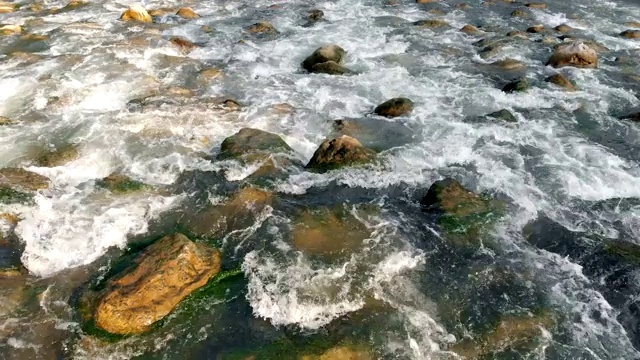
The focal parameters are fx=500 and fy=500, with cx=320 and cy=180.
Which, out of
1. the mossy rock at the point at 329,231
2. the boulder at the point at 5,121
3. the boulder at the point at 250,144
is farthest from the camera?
the boulder at the point at 5,121

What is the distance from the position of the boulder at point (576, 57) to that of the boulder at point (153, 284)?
11400mm

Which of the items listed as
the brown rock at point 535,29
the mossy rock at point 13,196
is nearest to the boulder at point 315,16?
the brown rock at point 535,29

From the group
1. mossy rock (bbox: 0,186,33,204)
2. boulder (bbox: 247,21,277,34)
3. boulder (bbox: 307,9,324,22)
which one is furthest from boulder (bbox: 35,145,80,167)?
boulder (bbox: 307,9,324,22)

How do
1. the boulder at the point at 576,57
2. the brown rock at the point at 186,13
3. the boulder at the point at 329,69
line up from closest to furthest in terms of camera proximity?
the boulder at the point at 329,69, the boulder at the point at 576,57, the brown rock at the point at 186,13

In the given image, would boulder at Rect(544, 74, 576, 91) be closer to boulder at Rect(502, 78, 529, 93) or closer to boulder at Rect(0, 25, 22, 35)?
boulder at Rect(502, 78, 529, 93)

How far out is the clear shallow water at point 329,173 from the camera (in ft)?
21.3

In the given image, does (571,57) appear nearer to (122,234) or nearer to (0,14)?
(122,234)

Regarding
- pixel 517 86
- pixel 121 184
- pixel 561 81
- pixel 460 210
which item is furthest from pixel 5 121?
pixel 561 81

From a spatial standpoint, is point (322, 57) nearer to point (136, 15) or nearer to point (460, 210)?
point (460, 210)

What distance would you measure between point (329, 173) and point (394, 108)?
3.03 meters

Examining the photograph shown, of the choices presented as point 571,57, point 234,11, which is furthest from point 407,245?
point 234,11

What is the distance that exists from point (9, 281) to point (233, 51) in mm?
9773

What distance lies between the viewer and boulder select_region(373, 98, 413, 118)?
450 inches

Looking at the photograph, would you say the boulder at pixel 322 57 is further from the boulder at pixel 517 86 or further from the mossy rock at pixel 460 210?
the mossy rock at pixel 460 210
